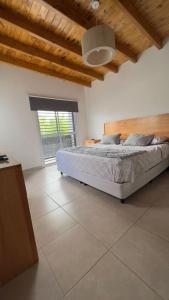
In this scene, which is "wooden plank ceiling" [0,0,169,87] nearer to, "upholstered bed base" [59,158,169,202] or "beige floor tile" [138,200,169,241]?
"upholstered bed base" [59,158,169,202]

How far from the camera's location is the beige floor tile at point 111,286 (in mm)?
921

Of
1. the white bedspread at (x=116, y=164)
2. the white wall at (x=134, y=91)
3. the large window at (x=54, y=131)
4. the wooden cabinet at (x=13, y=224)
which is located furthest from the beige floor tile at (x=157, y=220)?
the large window at (x=54, y=131)

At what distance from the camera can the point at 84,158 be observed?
2.43 meters

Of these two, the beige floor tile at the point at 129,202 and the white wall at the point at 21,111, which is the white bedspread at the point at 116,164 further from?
the white wall at the point at 21,111

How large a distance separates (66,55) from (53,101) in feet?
4.71

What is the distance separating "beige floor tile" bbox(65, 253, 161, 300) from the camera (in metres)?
0.92

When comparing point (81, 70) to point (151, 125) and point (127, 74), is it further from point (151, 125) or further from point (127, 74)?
point (151, 125)

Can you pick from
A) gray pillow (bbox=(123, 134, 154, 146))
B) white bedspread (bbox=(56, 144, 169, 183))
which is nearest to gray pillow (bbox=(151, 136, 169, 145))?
gray pillow (bbox=(123, 134, 154, 146))

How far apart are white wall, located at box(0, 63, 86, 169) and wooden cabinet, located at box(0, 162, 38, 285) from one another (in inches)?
122

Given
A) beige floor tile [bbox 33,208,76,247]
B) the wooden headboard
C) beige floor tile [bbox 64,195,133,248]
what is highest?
the wooden headboard

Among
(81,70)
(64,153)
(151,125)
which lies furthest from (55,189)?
(81,70)

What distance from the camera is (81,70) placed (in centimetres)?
403

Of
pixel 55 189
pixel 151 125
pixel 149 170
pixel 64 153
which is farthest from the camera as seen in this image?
pixel 151 125

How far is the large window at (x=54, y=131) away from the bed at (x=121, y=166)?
157 cm
